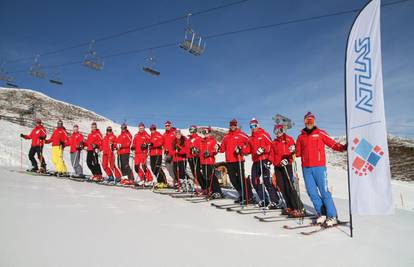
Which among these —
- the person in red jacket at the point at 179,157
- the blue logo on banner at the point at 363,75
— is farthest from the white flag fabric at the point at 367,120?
the person in red jacket at the point at 179,157

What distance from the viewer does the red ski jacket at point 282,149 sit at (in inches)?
343

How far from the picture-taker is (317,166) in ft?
24.6

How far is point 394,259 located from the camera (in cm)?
520

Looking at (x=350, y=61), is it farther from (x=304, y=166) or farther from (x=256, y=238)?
(x=256, y=238)

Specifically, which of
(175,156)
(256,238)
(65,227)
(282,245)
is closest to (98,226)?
(65,227)

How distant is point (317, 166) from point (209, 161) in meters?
4.49

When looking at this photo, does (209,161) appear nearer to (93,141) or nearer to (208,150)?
(208,150)

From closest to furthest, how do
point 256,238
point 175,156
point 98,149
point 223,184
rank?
point 256,238
point 175,156
point 98,149
point 223,184

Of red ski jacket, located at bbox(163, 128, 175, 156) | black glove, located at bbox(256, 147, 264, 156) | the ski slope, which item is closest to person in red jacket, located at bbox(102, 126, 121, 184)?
red ski jacket, located at bbox(163, 128, 175, 156)

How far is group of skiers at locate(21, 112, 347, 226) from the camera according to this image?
299 inches

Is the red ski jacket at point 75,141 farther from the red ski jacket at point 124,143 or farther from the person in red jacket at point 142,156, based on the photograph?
the person in red jacket at point 142,156

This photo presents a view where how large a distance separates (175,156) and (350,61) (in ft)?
25.3

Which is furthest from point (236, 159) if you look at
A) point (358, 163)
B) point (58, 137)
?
point (58, 137)

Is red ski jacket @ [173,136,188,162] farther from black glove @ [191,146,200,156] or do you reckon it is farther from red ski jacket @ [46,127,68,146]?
red ski jacket @ [46,127,68,146]
